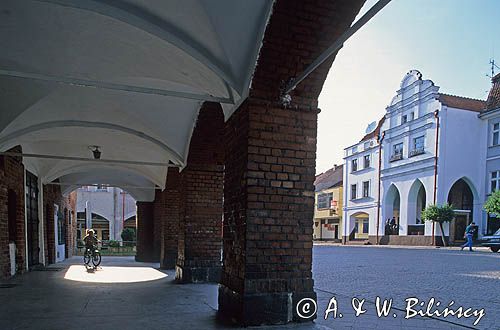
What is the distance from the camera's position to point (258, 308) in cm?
378

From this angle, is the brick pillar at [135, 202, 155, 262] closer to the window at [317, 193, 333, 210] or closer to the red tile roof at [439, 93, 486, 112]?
the red tile roof at [439, 93, 486, 112]

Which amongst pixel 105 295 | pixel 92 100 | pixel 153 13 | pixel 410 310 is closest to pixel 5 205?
pixel 92 100

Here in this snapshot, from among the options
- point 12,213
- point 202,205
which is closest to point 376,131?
point 202,205

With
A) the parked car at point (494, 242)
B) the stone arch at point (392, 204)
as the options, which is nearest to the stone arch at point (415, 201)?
the stone arch at point (392, 204)

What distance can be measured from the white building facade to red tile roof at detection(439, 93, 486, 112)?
64mm

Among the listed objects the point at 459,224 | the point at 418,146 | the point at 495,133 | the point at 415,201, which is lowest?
the point at 459,224

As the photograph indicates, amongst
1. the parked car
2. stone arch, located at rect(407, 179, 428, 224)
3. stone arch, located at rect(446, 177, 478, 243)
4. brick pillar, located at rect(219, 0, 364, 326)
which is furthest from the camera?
stone arch, located at rect(407, 179, 428, 224)

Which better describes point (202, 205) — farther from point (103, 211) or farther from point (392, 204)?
point (103, 211)

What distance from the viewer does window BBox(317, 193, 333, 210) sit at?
3959cm

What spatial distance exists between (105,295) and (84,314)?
1.44 meters

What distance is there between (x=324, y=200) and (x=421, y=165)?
1648 centimetres

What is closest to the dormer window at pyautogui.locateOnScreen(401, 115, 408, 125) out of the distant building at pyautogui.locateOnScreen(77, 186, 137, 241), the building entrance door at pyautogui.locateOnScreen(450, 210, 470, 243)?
the building entrance door at pyautogui.locateOnScreen(450, 210, 470, 243)

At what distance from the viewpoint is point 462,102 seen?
25516 mm
